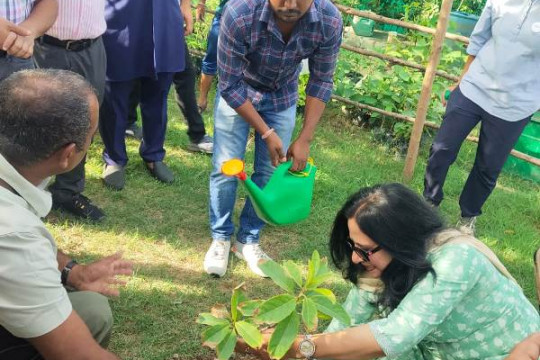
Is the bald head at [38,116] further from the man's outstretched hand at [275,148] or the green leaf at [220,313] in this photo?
the man's outstretched hand at [275,148]

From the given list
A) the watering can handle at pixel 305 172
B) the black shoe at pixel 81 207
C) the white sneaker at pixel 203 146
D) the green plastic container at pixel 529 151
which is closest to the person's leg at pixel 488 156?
the watering can handle at pixel 305 172

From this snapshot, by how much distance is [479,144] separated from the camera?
3.55m

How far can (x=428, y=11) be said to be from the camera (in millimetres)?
7008

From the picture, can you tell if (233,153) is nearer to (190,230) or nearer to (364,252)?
(190,230)

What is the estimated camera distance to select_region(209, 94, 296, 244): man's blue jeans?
112 inches

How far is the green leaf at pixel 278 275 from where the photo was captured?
1649 mm

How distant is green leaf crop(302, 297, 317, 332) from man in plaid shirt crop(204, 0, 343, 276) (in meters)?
1.25

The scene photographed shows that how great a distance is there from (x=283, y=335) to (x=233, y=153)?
1.42 m

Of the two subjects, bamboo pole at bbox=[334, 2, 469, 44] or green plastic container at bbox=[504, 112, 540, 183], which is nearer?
bamboo pole at bbox=[334, 2, 469, 44]

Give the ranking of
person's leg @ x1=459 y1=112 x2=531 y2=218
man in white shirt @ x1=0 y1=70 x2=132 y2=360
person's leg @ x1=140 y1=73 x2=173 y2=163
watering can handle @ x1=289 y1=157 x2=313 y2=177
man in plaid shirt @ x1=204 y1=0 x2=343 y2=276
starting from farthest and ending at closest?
person's leg @ x1=140 y1=73 x2=173 y2=163, person's leg @ x1=459 y1=112 x2=531 y2=218, watering can handle @ x1=289 y1=157 x2=313 y2=177, man in plaid shirt @ x1=204 y1=0 x2=343 y2=276, man in white shirt @ x1=0 y1=70 x2=132 y2=360

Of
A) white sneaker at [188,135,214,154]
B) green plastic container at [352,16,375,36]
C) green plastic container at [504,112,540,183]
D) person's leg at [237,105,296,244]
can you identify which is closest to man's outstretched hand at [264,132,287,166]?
person's leg at [237,105,296,244]

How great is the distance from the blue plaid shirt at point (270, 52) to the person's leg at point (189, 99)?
4.89ft

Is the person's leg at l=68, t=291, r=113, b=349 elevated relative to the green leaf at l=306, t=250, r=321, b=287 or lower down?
lower down

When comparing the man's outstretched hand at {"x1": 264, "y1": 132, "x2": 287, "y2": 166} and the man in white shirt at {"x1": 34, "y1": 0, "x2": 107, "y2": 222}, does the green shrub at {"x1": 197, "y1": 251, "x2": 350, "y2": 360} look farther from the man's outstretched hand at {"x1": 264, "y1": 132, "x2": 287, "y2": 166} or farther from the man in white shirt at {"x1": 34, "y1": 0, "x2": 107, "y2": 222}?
the man in white shirt at {"x1": 34, "y1": 0, "x2": 107, "y2": 222}
